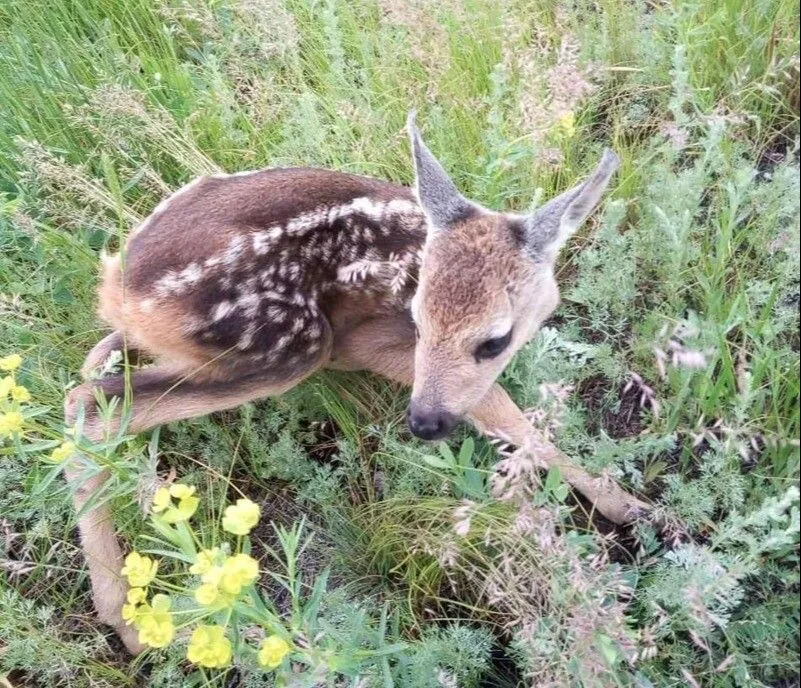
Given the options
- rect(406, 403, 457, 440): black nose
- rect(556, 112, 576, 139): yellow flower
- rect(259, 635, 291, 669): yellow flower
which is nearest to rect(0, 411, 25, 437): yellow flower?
rect(259, 635, 291, 669): yellow flower

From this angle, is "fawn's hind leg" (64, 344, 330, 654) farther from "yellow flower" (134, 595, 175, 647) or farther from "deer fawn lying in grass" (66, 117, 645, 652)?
"yellow flower" (134, 595, 175, 647)

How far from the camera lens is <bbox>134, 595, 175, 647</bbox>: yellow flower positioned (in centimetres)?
179

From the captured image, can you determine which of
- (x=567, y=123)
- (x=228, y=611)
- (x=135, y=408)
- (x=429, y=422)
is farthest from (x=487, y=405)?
(x=228, y=611)

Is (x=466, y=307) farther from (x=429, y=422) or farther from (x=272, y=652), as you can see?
(x=272, y=652)

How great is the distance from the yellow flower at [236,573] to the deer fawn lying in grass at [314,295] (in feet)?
3.33

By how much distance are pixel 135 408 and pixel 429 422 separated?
1.02 metres

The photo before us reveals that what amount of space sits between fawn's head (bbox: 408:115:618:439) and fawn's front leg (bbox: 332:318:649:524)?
18 cm

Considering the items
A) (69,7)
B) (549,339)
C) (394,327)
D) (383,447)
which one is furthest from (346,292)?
(69,7)

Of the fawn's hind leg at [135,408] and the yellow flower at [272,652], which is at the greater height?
the yellow flower at [272,652]

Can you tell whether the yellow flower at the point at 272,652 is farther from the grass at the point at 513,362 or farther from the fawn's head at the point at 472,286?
the fawn's head at the point at 472,286

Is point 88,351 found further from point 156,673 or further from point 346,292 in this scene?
point 156,673

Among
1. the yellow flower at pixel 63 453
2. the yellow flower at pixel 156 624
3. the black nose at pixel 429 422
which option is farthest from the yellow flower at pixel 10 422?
the black nose at pixel 429 422

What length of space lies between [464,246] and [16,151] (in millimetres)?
2259

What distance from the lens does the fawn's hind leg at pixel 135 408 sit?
113 inches
